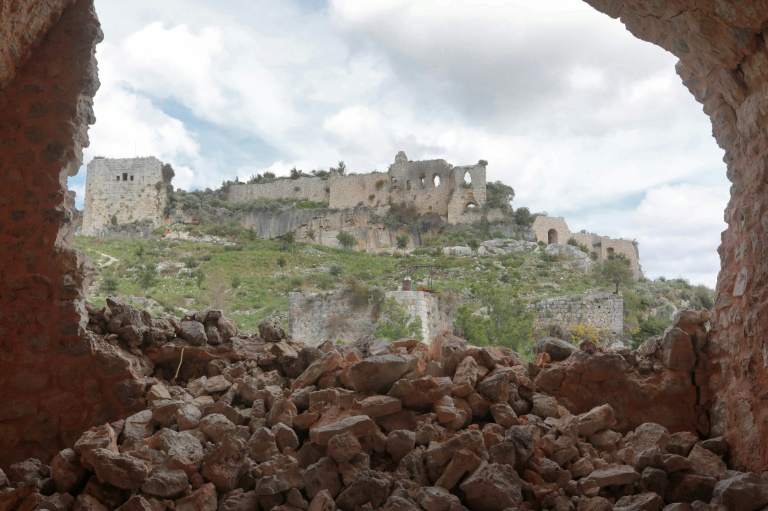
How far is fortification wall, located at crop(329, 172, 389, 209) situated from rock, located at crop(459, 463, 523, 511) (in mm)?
30784

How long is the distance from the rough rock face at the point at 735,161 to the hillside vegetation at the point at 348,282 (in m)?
3.85

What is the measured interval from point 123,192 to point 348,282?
793 inches

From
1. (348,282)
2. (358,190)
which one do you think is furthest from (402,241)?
(348,282)

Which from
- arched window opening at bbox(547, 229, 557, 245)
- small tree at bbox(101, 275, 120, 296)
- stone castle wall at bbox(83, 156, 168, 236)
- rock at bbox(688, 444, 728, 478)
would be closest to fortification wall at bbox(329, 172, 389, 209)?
arched window opening at bbox(547, 229, 557, 245)

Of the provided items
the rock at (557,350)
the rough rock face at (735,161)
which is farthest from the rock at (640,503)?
the rock at (557,350)

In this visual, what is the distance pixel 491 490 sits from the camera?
2.97m

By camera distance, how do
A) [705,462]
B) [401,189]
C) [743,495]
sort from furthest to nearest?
[401,189]
[705,462]
[743,495]

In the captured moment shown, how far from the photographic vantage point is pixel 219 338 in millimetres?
4652

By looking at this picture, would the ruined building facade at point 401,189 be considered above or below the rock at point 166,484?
above

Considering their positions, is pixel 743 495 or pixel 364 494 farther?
pixel 364 494

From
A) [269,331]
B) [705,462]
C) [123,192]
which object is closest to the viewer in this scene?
[705,462]

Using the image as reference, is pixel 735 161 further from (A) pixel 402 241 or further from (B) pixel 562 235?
(B) pixel 562 235

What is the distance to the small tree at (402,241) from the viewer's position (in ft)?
80.7

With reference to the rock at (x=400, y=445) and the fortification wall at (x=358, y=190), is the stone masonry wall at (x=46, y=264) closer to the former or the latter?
the rock at (x=400, y=445)
